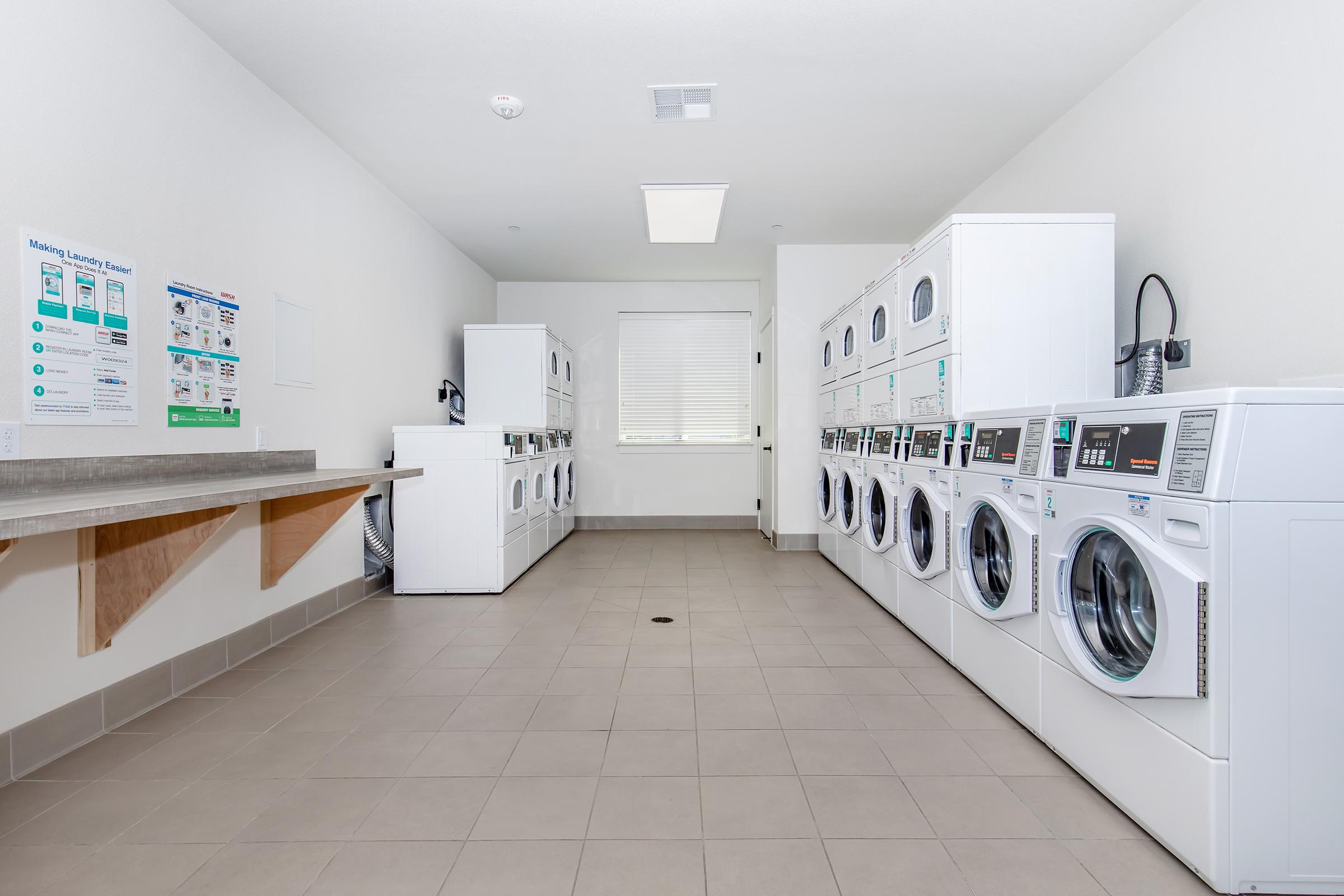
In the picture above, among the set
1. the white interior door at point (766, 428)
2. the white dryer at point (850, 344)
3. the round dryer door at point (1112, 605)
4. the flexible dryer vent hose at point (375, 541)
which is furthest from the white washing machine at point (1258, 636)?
the white interior door at point (766, 428)

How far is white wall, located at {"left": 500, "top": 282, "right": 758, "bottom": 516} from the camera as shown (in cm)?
661

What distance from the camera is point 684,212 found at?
4.45m

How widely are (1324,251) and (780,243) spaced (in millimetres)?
3661

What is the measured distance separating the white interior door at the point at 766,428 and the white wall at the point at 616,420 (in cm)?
16

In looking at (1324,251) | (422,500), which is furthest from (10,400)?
(1324,251)

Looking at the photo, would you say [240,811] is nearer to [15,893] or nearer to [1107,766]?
[15,893]

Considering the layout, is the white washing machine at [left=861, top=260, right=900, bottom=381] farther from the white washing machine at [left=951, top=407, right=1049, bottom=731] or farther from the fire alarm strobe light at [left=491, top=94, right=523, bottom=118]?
the fire alarm strobe light at [left=491, top=94, right=523, bottom=118]

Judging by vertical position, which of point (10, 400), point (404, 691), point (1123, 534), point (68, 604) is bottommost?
point (404, 691)

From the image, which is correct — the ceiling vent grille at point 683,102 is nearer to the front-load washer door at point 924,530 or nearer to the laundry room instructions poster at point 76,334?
the front-load washer door at point 924,530

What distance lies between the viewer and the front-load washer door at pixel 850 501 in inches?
154

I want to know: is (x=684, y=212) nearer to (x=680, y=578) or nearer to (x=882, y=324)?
(x=882, y=324)

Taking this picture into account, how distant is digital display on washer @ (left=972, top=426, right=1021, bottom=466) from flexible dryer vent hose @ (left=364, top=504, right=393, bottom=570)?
335 cm

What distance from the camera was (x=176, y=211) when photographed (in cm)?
237

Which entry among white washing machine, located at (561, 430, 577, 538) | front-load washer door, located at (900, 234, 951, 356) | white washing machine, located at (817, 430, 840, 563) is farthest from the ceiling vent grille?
white washing machine, located at (561, 430, 577, 538)
